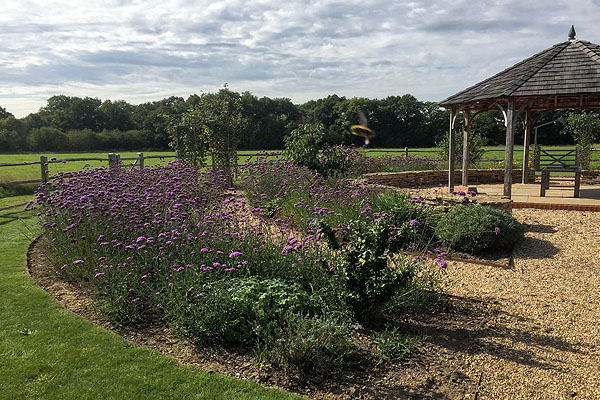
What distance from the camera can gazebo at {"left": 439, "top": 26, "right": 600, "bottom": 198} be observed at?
9617mm

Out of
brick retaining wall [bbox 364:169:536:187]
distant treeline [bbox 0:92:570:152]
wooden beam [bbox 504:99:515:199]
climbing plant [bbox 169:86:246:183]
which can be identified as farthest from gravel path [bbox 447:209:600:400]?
distant treeline [bbox 0:92:570:152]

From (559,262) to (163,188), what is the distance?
6.13m

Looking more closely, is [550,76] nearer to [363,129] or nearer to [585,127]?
[363,129]

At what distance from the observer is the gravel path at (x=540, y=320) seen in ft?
10.5

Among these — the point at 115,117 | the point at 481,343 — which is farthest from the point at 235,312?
the point at 115,117

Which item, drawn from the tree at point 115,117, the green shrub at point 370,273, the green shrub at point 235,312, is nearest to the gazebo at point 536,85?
A: the green shrub at point 370,273

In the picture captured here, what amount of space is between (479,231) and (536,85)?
216 inches

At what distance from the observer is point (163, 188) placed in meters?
7.17

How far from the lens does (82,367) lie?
341 cm

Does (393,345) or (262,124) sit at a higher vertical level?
(262,124)

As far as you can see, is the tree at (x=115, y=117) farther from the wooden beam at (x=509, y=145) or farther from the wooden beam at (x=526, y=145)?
the wooden beam at (x=509, y=145)

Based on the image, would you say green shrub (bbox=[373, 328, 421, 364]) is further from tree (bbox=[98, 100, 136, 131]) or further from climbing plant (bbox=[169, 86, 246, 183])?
tree (bbox=[98, 100, 136, 131])

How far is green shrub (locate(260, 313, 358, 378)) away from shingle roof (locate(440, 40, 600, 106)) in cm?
851

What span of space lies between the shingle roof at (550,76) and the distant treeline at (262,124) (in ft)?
91.6
